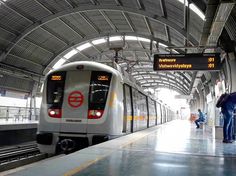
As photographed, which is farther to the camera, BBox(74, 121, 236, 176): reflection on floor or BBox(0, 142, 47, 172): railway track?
BBox(0, 142, 47, 172): railway track

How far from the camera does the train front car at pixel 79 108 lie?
25.9 feet

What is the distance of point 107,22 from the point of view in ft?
65.5

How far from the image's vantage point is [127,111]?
9.62 metres

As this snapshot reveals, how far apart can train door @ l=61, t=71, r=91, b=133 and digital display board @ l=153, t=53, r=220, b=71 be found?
16.9ft

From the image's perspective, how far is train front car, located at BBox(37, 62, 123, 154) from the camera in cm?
789

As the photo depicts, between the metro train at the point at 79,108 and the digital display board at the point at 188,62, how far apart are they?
14.6ft

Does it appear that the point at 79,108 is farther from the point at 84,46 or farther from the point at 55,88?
the point at 84,46

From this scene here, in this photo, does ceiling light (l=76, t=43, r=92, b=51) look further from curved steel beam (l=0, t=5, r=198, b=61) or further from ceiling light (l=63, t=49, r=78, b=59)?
curved steel beam (l=0, t=5, r=198, b=61)

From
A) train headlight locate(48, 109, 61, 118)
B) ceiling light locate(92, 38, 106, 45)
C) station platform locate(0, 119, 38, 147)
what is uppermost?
ceiling light locate(92, 38, 106, 45)

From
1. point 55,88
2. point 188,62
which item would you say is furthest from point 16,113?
point 188,62

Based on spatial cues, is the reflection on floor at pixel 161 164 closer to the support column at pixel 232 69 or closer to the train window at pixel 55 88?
the train window at pixel 55 88

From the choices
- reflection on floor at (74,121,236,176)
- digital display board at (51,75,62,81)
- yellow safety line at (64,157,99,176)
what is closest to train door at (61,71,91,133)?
digital display board at (51,75,62,81)

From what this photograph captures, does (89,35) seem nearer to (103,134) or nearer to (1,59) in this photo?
(1,59)

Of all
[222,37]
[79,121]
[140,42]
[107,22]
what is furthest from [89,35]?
[79,121]
